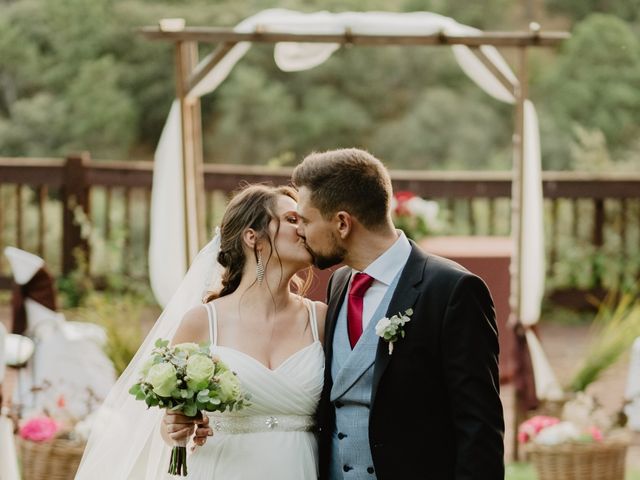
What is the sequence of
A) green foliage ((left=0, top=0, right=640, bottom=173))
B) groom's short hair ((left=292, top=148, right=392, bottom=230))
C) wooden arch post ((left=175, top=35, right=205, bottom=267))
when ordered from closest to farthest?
groom's short hair ((left=292, top=148, right=392, bottom=230))
wooden arch post ((left=175, top=35, right=205, bottom=267))
green foliage ((left=0, top=0, right=640, bottom=173))

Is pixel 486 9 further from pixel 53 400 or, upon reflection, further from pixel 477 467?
pixel 477 467

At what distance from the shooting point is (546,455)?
575cm

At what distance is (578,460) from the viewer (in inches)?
226

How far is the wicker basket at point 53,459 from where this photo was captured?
5.66 m

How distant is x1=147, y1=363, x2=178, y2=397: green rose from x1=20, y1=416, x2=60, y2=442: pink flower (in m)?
2.61

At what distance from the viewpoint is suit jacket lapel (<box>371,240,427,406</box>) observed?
3.14 metres

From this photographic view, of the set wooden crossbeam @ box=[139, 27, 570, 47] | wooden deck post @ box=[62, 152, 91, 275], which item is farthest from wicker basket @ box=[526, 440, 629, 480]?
wooden deck post @ box=[62, 152, 91, 275]

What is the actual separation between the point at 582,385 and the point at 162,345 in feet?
13.9

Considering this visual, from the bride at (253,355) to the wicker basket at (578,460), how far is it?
2.38 m

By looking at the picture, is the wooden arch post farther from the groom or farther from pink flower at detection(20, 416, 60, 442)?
the groom

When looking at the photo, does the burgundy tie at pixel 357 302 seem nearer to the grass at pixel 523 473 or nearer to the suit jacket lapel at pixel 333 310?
the suit jacket lapel at pixel 333 310

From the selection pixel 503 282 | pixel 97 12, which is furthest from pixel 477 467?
pixel 97 12

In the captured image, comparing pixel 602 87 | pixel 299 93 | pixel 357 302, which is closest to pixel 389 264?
pixel 357 302

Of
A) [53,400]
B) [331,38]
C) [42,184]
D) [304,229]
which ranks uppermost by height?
[331,38]
